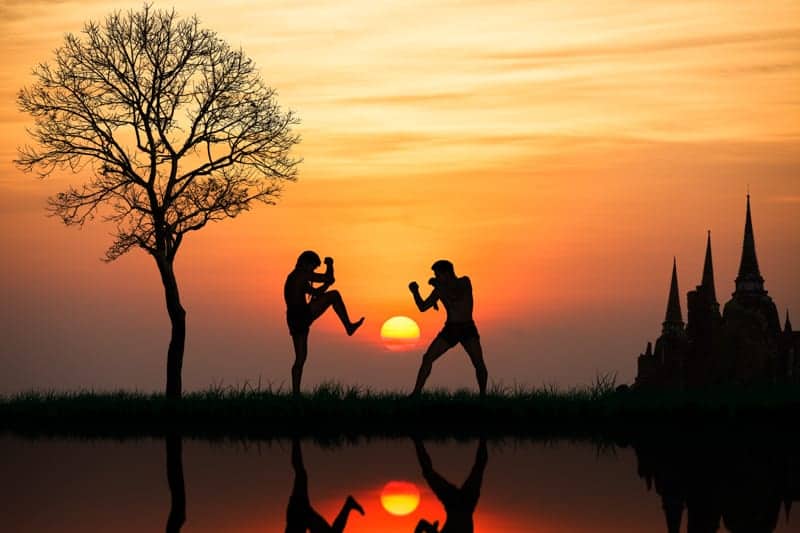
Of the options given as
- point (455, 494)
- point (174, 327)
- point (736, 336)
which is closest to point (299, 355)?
point (174, 327)

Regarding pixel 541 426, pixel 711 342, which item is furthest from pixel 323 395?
pixel 711 342

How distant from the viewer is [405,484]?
632 inches

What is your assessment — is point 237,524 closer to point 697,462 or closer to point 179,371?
point 697,462

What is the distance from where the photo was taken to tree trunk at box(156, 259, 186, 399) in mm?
33438

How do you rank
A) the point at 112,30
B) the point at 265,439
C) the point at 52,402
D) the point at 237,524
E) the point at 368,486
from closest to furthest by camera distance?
the point at 237,524 → the point at 368,486 → the point at 265,439 → the point at 52,402 → the point at 112,30

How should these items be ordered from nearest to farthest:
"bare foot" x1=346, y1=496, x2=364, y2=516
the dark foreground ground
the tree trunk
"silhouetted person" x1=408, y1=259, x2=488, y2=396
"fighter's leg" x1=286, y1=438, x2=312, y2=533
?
"fighter's leg" x1=286, y1=438, x2=312, y2=533, "bare foot" x1=346, y1=496, x2=364, y2=516, the dark foreground ground, "silhouetted person" x1=408, y1=259, x2=488, y2=396, the tree trunk

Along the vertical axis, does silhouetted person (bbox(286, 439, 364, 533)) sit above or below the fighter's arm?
below

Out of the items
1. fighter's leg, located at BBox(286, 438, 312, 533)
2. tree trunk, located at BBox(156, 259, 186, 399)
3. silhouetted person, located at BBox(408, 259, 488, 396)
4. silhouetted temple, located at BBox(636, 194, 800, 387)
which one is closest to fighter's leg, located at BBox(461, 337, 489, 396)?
silhouetted person, located at BBox(408, 259, 488, 396)

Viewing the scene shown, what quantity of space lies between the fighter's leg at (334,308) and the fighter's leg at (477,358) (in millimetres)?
2190

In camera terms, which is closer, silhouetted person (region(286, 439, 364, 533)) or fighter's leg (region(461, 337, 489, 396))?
silhouetted person (region(286, 439, 364, 533))

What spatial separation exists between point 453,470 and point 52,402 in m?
13.0

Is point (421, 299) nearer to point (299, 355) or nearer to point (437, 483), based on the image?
point (299, 355)

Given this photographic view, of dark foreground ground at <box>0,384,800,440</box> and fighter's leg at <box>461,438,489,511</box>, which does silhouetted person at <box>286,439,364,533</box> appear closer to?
fighter's leg at <box>461,438,489,511</box>

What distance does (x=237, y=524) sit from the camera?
43.3 feet
